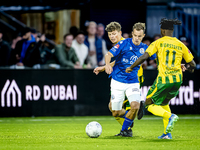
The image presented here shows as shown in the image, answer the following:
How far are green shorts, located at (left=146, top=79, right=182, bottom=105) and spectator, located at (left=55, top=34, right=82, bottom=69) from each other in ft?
18.0

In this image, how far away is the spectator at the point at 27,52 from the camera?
505 inches

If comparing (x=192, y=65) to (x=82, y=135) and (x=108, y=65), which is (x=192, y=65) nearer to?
(x=108, y=65)

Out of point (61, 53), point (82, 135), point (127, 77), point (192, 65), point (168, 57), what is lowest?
point (82, 135)

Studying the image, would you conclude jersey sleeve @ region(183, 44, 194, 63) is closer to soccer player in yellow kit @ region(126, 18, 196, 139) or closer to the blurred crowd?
soccer player in yellow kit @ region(126, 18, 196, 139)

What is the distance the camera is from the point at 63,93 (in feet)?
41.5

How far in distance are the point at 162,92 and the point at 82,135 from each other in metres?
1.85

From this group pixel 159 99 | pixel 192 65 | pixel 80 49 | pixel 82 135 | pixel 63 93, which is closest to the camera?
pixel 159 99

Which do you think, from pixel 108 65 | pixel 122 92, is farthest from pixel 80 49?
pixel 108 65

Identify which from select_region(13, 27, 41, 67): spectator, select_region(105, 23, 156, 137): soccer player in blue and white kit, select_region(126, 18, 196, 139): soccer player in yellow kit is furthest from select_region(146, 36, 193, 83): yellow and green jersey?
select_region(13, 27, 41, 67): spectator

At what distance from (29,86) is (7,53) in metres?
1.20

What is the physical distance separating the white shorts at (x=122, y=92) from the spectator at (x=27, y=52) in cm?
521

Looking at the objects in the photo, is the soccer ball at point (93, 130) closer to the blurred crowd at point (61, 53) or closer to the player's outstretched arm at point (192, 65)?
the player's outstretched arm at point (192, 65)

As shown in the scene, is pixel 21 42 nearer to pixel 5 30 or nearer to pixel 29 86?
pixel 29 86

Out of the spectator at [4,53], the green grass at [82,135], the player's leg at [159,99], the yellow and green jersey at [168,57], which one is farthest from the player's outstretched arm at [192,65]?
the spectator at [4,53]
